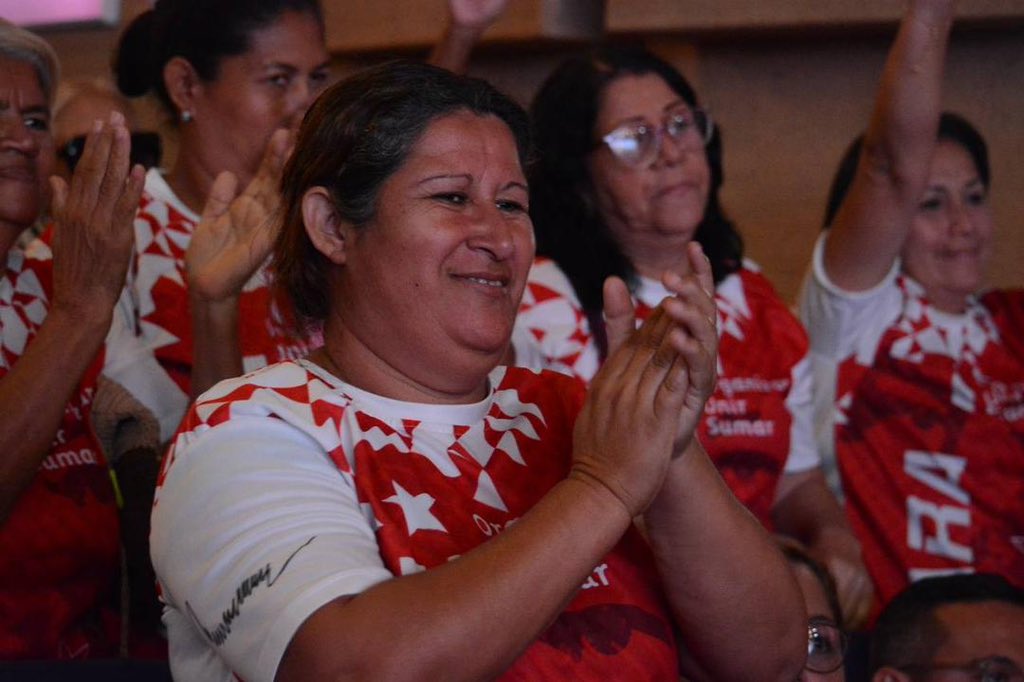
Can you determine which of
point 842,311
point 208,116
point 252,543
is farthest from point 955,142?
point 252,543

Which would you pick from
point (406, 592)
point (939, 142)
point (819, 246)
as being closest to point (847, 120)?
point (939, 142)

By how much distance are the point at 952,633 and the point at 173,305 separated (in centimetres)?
130

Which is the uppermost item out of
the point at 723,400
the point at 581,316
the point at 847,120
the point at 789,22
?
the point at 789,22

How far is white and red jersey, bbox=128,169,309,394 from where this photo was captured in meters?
2.18

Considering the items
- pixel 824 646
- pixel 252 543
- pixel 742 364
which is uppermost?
pixel 252 543

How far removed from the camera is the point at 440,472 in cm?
147

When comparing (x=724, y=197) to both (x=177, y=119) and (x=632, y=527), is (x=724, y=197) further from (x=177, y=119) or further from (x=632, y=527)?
(x=632, y=527)

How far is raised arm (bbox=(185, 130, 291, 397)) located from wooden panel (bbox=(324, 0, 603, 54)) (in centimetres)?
153

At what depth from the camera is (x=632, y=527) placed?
157 centimetres

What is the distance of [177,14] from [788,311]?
123 cm

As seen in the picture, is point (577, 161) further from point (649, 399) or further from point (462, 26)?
point (649, 399)

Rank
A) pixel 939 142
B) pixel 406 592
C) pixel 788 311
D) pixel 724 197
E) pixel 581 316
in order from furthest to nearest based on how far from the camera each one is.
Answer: pixel 724 197 → pixel 939 142 → pixel 788 311 → pixel 581 316 → pixel 406 592

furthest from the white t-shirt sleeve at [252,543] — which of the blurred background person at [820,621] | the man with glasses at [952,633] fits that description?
the man with glasses at [952,633]

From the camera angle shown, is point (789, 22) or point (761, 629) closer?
point (761, 629)
